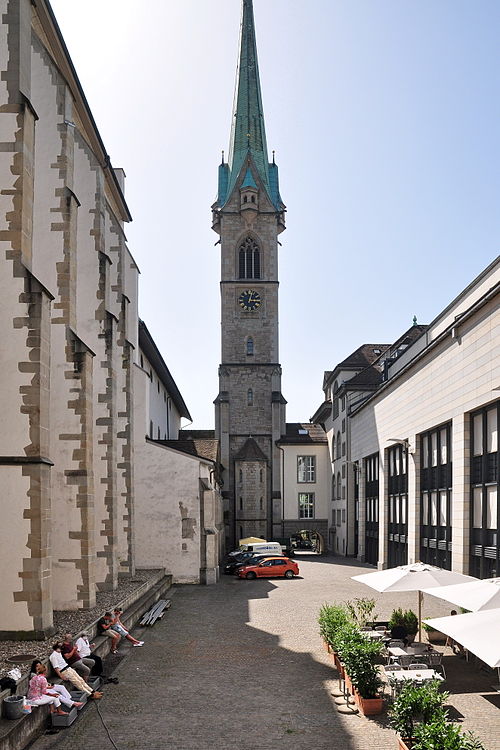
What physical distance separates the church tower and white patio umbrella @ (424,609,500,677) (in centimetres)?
5144

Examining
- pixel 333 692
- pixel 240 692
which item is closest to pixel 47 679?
pixel 240 692

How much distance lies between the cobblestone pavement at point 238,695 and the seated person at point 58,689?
0.35m

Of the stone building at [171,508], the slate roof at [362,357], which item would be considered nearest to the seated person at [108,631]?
the stone building at [171,508]

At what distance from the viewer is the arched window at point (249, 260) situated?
71.1m

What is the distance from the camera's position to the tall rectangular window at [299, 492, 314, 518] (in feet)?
219

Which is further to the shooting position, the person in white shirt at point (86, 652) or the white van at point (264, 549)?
the white van at point (264, 549)

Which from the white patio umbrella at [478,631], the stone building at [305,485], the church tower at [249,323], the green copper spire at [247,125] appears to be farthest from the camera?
the green copper spire at [247,125]

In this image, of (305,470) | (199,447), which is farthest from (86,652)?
(305,470)

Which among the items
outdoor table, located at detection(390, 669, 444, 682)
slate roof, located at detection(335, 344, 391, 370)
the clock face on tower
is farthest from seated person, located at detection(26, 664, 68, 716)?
the clock face on tower

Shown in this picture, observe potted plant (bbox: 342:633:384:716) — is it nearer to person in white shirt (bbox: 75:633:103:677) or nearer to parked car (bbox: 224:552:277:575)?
person in white shirt (bbox: 75:633:103:677)

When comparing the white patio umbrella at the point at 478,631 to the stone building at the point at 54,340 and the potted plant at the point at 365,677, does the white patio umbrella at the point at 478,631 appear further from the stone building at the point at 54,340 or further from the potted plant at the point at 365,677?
the stone building at the point at 54,340

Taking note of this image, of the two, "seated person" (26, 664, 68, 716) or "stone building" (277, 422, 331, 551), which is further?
"stone building" (277, 422, 331, 551)

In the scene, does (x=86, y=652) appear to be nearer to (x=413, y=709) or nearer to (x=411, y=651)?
(x=411, y=651)

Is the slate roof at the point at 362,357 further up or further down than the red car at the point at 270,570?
further up
